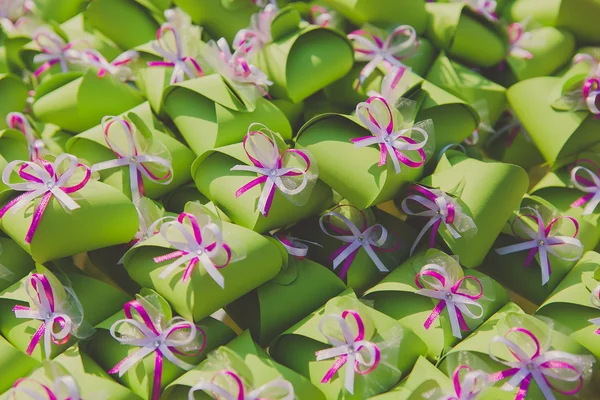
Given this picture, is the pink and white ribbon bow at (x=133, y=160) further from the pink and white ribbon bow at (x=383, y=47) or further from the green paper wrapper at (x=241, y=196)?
the pink and white ribbon bow at (x=383, y=47)

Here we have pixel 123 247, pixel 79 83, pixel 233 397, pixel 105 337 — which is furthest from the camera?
pixel 79 83

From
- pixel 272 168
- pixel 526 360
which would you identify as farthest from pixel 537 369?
pixel 272 168

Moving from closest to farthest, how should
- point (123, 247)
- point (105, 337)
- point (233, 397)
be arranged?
point (233, 397)
point (105, 337)
point (123, 247)

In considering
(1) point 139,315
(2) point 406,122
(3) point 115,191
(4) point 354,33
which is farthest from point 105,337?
(4) point 354,33

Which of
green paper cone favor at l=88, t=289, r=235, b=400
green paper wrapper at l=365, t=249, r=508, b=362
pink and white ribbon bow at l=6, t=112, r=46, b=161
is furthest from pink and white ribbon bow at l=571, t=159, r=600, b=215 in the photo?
pink and white ribbon bow at l=6, t=112, r=46, b=161

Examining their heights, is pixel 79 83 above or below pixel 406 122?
below

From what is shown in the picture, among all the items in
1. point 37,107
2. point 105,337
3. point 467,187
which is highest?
point 467,187

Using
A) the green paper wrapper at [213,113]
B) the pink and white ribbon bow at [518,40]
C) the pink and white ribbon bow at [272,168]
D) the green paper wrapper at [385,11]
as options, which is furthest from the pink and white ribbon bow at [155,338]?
the pink and white ribbon bow at [518,40]

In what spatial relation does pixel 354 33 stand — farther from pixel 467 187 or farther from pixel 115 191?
pixel 115 191

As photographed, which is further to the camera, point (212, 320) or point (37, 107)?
point (37, 107)
